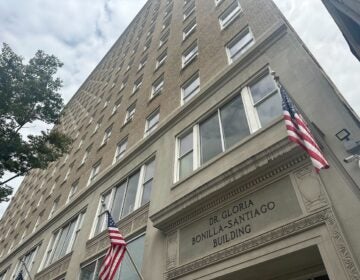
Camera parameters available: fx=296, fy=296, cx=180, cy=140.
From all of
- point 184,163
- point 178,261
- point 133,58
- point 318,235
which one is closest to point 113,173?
point 184,163

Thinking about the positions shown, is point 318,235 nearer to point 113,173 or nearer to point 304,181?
point 304,181

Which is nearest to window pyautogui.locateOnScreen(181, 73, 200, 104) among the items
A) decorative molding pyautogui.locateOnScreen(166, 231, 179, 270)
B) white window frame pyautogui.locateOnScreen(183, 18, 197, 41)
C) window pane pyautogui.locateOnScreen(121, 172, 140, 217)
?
window pane pyautogui.locateOnScreen(121, 172, 140, 217)

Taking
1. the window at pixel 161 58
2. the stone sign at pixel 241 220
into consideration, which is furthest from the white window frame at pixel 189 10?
the stone sign at pixel 241 220

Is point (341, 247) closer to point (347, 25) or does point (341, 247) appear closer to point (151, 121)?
point (347, 25)

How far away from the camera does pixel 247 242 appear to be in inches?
274

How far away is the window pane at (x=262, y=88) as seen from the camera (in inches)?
380

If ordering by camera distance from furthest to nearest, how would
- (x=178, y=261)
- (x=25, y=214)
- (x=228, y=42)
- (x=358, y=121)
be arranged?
(x=25, y=214)
(x=228, y=42)
(x=178, y=261)
(x=358, y=121)

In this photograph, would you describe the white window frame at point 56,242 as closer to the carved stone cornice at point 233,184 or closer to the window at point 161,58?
the carved stone cornice at point 233,184

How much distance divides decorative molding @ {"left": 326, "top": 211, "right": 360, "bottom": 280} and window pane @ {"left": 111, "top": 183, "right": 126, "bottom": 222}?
31.0 feet

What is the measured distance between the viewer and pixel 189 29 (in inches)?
805

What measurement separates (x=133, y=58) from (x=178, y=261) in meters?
25.8

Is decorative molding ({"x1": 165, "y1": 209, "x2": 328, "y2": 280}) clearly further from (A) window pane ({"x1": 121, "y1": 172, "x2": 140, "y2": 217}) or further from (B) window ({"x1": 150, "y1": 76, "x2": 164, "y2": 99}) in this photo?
(B) window ({"x1": 150, "y1": 76, "x2": 164, "y2": 99})

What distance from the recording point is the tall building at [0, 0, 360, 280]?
6.38 m

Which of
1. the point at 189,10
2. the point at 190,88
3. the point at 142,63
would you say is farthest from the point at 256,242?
the point at 142,63
